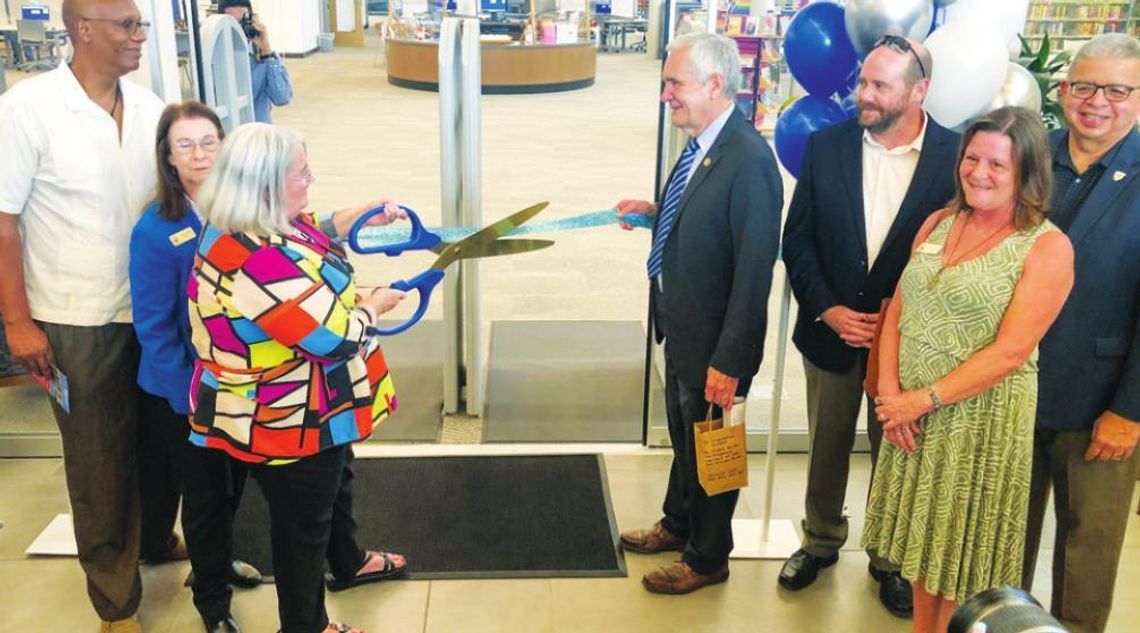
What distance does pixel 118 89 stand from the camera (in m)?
2.43

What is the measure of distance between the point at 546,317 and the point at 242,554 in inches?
100.0

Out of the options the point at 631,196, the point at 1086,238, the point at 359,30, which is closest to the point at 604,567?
the point at 1086,238

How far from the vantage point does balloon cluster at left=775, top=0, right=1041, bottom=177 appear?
8.19 ft

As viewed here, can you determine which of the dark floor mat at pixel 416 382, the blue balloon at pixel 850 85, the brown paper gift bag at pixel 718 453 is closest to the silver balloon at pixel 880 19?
the blue balloon at pixel 850 85

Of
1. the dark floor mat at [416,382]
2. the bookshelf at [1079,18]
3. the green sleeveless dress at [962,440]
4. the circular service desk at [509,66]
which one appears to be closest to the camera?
the green sleeveless dress at [962,440]

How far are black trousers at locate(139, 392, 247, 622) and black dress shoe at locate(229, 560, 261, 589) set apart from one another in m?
0.23

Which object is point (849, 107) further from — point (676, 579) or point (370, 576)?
point (370, 576)

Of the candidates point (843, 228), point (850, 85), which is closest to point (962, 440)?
point (843, 228)

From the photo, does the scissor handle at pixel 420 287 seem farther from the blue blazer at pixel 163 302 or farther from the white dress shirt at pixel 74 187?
the white dress shirt at pixel 74 187

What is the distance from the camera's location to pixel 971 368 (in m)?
2.08

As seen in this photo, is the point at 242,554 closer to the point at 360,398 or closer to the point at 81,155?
the point at 360,398

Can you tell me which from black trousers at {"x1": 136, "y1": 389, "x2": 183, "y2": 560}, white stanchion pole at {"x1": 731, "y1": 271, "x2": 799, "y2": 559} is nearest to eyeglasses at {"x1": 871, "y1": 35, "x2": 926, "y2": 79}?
white stanchion pole at {"x1": 731, "y1": 271, "x2": 799, "y2": 559}

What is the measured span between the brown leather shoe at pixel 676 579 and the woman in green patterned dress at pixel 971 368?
69 centimetres

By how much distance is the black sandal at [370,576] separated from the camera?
2.88 metres
